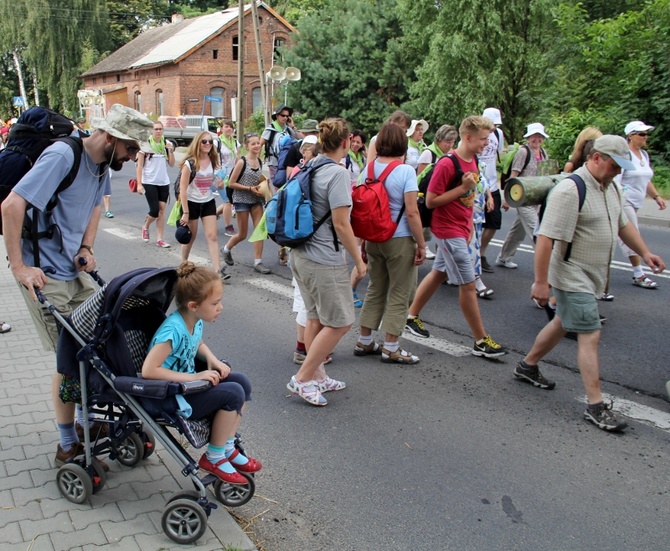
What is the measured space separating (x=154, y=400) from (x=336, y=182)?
1.99 m

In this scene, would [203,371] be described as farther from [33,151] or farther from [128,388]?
[33,151]

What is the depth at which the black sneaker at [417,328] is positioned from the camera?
6.37 meters

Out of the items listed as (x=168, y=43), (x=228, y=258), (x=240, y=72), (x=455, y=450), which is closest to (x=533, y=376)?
(x=455, y=450)

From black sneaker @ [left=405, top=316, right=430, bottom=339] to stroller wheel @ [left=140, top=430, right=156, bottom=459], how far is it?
10.2 feet

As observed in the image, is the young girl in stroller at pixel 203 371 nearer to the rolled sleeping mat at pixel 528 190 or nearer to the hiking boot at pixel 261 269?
the rolled sleeping mat at pixel 528 190

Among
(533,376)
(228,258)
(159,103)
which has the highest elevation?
(533,376)

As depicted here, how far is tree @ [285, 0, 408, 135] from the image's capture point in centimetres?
2986

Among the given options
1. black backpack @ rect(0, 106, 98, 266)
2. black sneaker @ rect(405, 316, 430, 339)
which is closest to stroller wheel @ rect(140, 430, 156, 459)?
black backpack @ rect(0, 106, 98, 266)

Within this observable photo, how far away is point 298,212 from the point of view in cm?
462

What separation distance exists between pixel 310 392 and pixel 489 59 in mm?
21916

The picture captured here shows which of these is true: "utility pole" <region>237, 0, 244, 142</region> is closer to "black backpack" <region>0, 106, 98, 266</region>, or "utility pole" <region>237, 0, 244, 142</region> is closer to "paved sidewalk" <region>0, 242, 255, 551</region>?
"black backpack" <region>0, 106, 98, 266</region>

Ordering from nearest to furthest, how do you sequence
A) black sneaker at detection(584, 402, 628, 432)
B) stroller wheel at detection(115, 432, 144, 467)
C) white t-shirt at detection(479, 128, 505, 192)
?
stroller wheel at detection(115, 432, 144, 467) → black sneaker at detection(584, 402, 628, 432) → white t-shirt at detection(479, 128, 505, 192)

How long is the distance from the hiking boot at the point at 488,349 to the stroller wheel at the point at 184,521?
10.7ft

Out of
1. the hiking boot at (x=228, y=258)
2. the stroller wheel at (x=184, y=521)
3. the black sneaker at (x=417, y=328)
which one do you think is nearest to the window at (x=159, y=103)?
the hiking boot at (x=228, y=258)
